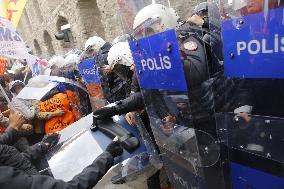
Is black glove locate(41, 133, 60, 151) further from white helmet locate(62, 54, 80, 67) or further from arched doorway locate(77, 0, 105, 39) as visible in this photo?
arched doorway locate(77, 0, 105, 39)

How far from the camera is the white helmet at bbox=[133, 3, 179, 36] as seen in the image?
1864 mm

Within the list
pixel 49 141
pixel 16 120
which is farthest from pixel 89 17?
pixel 49 141

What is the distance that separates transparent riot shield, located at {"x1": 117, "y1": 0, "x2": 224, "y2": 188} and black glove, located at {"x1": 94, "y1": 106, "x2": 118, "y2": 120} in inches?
20.3

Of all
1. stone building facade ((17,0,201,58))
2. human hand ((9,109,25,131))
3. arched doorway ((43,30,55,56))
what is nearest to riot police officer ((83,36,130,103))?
stone building facade ((17,0,201,58))

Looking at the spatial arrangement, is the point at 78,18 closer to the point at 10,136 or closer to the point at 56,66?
the point at 56,66

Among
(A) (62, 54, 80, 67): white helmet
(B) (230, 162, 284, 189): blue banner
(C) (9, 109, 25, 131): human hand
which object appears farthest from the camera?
(A) (62, 54, 80, 67): white helmet

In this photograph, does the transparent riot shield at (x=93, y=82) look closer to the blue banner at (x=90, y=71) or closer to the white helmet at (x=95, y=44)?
the blue banner at (x=90, y=71)

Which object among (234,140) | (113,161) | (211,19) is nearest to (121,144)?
(113,161)

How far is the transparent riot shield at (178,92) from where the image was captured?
5.15 ft

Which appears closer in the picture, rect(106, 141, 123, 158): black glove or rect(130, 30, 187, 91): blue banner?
rect(130, 30, 187, 91): blue banner

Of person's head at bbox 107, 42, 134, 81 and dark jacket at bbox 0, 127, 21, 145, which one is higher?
person's head at bbox 107, 42, 134, 81

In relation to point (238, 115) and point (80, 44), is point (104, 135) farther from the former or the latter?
point (80, 44)

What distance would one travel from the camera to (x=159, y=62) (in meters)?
1.65

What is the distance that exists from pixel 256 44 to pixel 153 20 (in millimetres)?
793
